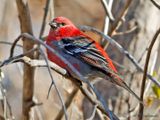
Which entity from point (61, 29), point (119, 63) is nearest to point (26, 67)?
point (61, 29)

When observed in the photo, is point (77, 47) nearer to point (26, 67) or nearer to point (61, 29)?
point (61, 29)

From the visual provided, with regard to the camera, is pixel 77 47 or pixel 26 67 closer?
pixel 26 67

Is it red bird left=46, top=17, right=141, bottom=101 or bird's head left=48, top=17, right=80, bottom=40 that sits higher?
bird's head left=48, top=17, right=80, bottom=40

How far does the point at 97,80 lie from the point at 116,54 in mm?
347

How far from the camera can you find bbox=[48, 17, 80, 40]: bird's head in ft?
13.3

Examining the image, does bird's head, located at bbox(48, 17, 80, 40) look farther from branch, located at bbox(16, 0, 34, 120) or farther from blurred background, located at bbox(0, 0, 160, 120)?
branch, located at bbox(16, 0, 34, 120)

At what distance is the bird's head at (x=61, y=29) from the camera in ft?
13.3

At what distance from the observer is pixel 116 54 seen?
4.55 metres

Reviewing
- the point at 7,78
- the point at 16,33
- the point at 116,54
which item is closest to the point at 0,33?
the point at 16,33

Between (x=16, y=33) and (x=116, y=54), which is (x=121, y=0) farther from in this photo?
(x=16, y=33)

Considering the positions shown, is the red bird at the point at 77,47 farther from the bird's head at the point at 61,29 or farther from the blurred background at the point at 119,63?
the blurred background at the point at 119,63

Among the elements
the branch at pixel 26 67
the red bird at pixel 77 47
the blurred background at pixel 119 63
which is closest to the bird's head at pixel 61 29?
the red bird at pixel 77 47

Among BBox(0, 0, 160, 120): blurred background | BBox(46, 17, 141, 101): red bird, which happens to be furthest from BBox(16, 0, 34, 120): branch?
BBox(46, 17, 141, 101): red bird

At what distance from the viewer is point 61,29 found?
4.11 meters
